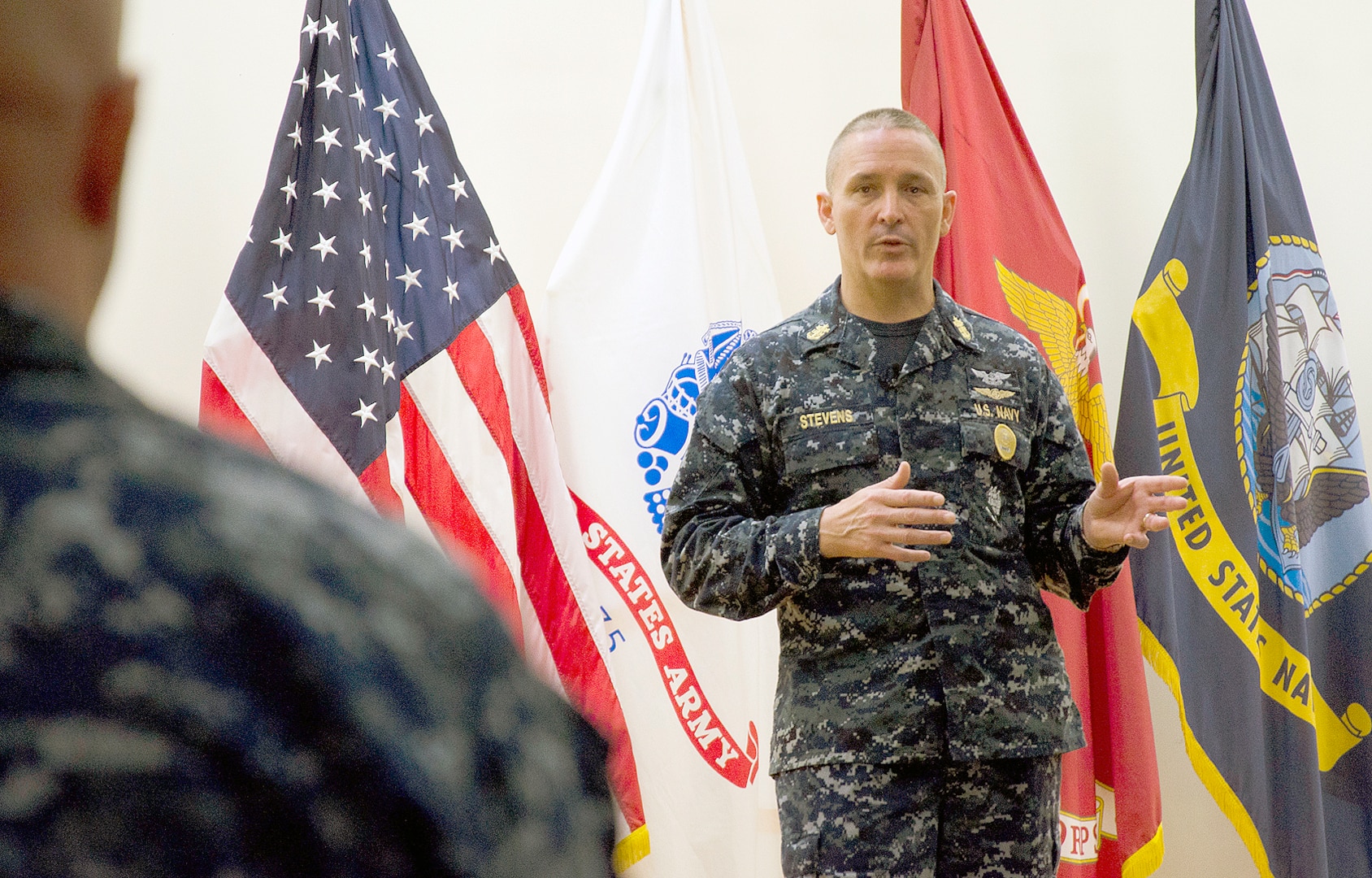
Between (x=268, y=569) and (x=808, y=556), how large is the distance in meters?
1.27

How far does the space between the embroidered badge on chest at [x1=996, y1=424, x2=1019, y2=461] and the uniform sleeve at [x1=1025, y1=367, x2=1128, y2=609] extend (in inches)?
2.3

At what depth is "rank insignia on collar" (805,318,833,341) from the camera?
1.75 meters

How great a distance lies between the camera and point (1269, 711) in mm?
2533

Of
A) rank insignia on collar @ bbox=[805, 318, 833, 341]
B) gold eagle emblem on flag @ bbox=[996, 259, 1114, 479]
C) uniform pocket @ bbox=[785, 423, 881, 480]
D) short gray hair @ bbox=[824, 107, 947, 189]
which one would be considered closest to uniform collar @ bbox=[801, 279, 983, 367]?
rank insignia on collar @ bbox=[805, 318, 833, 341]

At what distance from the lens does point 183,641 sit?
0.26 m

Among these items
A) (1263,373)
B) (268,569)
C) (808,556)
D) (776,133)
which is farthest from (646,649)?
(268,569)

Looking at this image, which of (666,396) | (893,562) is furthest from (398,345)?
(893,562)

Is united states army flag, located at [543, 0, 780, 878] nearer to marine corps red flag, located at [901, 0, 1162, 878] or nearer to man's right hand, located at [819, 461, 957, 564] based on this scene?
marine corps red flag, located at [901, 0, 1162, 878]

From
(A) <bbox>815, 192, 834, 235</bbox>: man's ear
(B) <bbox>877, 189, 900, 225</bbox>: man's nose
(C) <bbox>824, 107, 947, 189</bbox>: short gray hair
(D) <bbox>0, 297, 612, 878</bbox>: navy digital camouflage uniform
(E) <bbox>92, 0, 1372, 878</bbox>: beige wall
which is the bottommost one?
(D) <bbox>0, 297, 612, 878</bbox>: navy digital camouflage uniform

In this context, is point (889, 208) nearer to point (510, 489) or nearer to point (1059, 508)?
point (1059, 508)

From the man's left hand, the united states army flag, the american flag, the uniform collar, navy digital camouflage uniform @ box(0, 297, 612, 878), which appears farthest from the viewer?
the united states army flag

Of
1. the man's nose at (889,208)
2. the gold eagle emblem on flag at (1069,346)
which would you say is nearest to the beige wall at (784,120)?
the gold eagle emblem on flag at (1069,346)

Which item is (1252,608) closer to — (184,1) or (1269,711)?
(1269,711)

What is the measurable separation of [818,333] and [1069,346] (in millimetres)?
985
